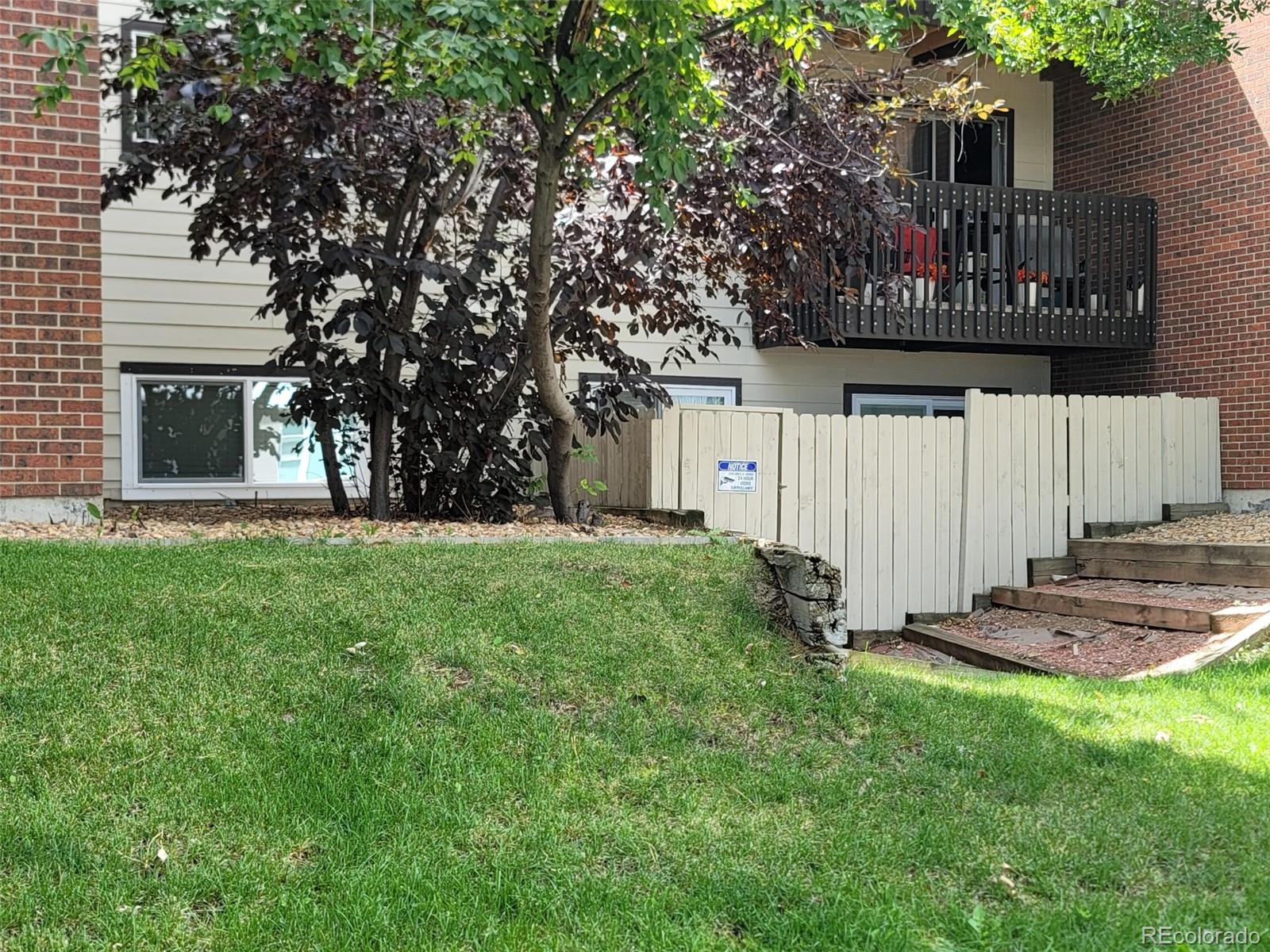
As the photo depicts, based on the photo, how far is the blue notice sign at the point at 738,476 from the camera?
10.0 meters

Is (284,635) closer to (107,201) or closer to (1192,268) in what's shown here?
(107,201)

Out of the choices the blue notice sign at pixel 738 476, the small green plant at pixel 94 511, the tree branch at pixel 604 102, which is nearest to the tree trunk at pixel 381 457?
the small green plant at pixel 94 511

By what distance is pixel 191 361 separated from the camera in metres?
10.8

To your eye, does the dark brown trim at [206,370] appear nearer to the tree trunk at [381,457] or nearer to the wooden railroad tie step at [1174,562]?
the tree trunk at [381,457]

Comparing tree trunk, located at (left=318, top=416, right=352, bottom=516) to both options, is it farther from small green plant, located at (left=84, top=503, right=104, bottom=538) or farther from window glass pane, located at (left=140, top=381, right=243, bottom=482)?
window glass pane, located at (left=140, top=381, right=243, bottom=482)

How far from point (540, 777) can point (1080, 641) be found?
230 inches

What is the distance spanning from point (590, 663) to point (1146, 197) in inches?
415

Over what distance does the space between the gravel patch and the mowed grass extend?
446 centimetres

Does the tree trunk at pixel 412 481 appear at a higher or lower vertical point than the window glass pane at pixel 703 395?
lower

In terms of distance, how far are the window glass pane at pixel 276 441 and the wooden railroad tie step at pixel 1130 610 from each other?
19.5ft

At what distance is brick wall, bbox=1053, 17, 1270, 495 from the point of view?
12.5 meters

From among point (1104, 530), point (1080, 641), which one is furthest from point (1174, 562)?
point (1080, 641)

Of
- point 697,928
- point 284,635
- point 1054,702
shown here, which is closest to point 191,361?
point 284,635

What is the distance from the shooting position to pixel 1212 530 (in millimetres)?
11219
